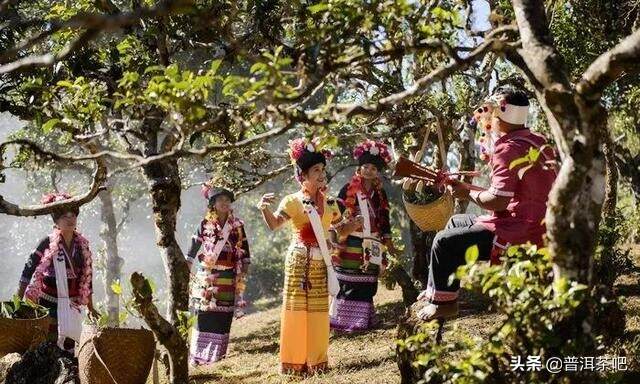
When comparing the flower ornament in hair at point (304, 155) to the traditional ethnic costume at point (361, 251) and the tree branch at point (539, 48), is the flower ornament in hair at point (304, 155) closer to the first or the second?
the traditional ethnic costume at point (361, 251)

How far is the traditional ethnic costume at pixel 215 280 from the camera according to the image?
928 centimetres

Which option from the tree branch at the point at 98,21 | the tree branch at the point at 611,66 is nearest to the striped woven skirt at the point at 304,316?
the tree branch at the point at 611,66

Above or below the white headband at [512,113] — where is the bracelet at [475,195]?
below

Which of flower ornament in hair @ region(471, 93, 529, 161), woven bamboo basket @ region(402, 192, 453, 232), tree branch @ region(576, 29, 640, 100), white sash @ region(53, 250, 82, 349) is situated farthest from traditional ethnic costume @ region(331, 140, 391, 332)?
tree branch @ region(576, 29, 640, 100)

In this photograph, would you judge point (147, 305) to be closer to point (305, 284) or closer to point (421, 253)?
point (305, 284)

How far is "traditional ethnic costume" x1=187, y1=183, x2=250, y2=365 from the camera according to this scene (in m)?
9.28

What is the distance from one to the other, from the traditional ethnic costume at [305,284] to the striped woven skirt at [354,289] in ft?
9.20

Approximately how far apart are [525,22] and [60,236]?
18.3ft

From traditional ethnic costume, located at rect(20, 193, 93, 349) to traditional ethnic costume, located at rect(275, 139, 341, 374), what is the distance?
2.18m

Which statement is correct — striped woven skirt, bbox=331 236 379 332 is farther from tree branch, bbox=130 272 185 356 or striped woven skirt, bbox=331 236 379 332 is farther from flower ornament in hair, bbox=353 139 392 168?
tree branch, bbox=130 272 185 356

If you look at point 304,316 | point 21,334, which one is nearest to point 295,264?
A: point 304,316

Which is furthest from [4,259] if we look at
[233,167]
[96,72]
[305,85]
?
[305,85]

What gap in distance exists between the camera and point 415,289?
420 inches

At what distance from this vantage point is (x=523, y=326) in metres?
3.76
